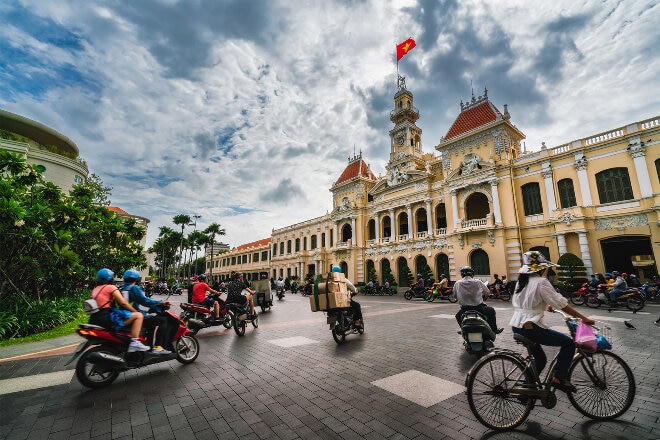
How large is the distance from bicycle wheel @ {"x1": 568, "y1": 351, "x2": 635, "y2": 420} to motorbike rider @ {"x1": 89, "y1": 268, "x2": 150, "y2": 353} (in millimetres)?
5736

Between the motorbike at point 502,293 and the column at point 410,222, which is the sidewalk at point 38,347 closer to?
the motorbike at point 502,293

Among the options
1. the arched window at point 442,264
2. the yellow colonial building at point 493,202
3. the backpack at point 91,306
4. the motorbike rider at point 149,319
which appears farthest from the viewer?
the arched window at point 442,264

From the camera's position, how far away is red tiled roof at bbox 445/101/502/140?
2523 cm

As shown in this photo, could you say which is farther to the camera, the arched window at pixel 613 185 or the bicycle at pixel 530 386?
the arched window at pixel 613 185

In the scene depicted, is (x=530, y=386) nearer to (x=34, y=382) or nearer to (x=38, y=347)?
(x=34, y=382)

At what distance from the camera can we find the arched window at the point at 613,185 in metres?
18.0

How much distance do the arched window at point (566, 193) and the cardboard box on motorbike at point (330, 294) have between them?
20.9 metres

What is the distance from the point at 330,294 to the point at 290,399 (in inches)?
125

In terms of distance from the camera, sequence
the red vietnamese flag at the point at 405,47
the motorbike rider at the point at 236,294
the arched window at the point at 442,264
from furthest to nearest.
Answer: the arched window at the point at 442,264 → the red vietnamese flag at the point at 405,47 → the motorbike rider at the point at 236,294

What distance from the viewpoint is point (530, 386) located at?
118 inches

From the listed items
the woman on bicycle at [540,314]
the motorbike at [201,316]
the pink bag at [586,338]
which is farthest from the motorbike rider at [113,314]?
the pink bag at [586,338]

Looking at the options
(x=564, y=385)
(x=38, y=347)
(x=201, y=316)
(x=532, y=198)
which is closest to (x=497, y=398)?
(x=564, y=385)

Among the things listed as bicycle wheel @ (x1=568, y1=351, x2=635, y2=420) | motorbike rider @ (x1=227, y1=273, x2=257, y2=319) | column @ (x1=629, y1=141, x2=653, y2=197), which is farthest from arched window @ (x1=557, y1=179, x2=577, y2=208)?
motorbike rider @ (x1=227, y1=273, x2=257, y2=319)

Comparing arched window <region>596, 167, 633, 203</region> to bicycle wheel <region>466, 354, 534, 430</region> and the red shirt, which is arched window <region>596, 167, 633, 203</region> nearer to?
bicycle wheel <region>466, 354, 534, 430</region>
